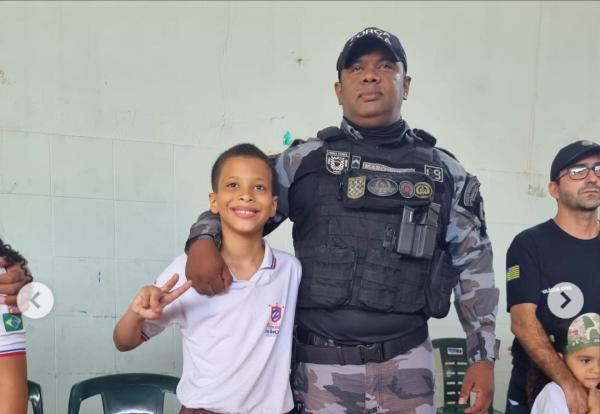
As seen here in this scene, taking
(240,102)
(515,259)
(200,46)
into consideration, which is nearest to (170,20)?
(200,46)

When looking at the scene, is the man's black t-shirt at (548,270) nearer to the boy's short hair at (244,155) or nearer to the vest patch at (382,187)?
the vest patch at (382,187)

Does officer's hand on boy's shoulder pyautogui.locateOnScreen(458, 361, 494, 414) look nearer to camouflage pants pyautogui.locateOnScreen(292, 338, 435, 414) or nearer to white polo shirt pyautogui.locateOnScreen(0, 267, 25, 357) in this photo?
camouflage pants pyautogui.locateOnScreen(292, 338, 435, 414)

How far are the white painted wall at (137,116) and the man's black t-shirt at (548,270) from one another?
A: 4.84ft

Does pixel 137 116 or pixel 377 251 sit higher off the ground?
pixel 137 116

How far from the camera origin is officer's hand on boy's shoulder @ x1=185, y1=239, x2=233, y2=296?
1604mm

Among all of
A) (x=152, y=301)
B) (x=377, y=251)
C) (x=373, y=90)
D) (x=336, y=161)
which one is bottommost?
(x=152, y=301)

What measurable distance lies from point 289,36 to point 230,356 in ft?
7.81

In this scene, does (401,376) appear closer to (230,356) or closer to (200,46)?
(230,356)

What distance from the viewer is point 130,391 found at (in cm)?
245

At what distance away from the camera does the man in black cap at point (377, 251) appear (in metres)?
1.77

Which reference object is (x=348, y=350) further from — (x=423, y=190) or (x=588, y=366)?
(x=588, y=366)

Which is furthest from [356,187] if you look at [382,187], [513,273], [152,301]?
[513,273]

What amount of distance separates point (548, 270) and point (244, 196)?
128 cm

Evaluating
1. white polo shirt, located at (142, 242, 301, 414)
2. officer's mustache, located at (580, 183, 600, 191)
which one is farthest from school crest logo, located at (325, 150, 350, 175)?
officer's mustache, located at (580, 183, 600, 191)
